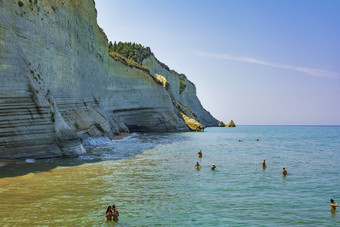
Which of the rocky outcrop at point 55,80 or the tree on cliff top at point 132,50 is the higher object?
the tree on cliff top at point 132,50

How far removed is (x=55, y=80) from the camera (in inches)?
1062

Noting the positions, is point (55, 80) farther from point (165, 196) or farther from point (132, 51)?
point (132, 51)

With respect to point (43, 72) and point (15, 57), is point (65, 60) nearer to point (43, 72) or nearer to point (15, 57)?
point (43, 72)

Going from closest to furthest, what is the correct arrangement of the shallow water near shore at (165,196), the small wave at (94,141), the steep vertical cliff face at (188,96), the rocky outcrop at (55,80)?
1. the shallow water near shore at (165,196)
2. the rocky outcrop at (55,80)
3. the small wave at (94,141)
4. the steep vertical cliff face at (188,96)

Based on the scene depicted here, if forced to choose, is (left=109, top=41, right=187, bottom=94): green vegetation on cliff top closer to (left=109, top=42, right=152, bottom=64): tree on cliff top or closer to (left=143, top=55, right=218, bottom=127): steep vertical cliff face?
(left=109, top=42, right=152, bottom=64): tree on cliff top

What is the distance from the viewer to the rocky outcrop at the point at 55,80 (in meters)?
18.5

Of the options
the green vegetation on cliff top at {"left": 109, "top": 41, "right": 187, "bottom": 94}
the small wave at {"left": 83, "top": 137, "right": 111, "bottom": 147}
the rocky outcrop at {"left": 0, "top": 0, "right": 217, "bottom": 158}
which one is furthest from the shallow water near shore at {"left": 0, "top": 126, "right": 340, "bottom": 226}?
the green vegetation on cliff top at {"left": 109, "top": 41, "right": 187, "bottom": 94}

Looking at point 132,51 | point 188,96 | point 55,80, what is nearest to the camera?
point 55,80

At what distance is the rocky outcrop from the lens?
18.5m

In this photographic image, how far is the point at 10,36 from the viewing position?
19188 mm

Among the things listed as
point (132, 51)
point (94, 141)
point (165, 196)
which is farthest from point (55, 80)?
point (132, 51)

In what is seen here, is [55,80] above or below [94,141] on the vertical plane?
above

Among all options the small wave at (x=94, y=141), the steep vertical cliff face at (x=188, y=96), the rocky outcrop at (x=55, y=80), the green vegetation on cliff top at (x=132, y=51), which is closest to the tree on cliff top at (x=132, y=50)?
the green vegetation on cliff top at (x=132, y=51)

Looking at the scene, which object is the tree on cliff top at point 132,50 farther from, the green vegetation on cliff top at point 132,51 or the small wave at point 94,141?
the small wave at point 94,141
